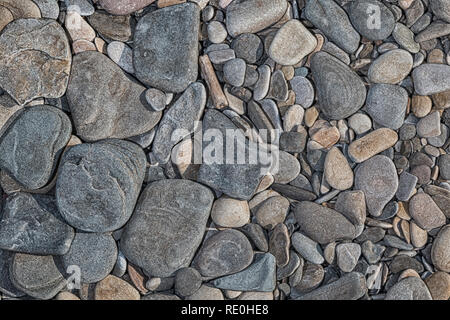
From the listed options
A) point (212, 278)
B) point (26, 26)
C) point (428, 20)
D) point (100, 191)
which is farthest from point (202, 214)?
point (428, 20)

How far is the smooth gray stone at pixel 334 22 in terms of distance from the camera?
78.8 inches

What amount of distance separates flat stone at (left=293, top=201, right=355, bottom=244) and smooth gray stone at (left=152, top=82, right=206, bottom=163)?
634 mm

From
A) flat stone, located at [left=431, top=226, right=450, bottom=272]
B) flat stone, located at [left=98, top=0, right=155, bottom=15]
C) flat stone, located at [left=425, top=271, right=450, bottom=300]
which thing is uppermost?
flat stone, located at [left=98, top=0, right=155, bottom=15]

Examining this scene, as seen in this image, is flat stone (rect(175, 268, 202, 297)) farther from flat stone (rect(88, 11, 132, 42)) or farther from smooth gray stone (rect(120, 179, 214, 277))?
flat stone (rect(88, 11, 132, 42))

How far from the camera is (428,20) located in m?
2.03

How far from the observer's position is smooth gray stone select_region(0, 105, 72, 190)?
192 cm

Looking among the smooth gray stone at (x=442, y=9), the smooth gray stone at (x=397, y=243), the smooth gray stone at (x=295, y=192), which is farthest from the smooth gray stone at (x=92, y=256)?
the smooth gray stone at (x=442, y=9)

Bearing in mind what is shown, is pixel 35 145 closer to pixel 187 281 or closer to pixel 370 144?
pixel 187 281

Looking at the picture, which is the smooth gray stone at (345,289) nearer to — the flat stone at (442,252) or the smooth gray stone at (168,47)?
the flat stone at (442,252)

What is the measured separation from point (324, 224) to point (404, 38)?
0.91 meters

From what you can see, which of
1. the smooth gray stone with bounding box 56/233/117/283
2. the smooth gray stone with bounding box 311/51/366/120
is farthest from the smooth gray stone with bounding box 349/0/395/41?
the smooth gray stone with bounding box 56/233/117/283

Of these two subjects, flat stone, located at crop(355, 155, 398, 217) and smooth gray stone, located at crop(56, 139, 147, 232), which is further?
flat stone, located at crop(355, 155, 398, 217)
